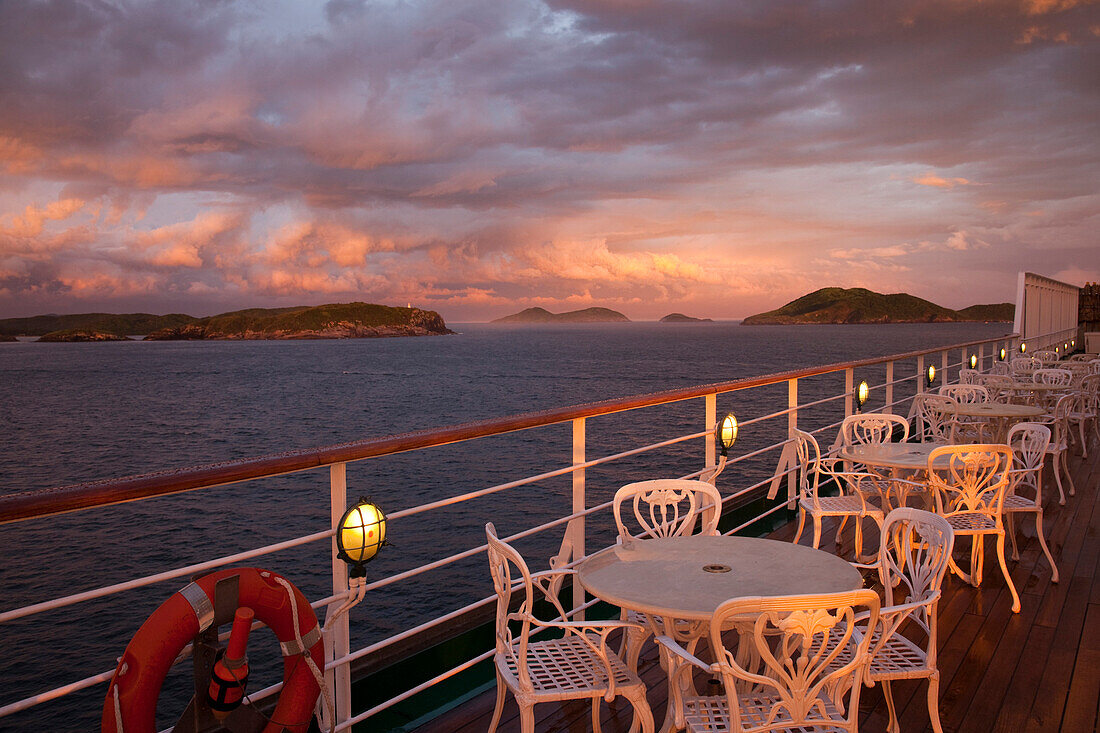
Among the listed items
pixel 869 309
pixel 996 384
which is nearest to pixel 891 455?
pixel 996 384

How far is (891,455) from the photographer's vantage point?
3.43 m

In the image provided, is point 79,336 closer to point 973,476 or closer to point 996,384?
point 996,384

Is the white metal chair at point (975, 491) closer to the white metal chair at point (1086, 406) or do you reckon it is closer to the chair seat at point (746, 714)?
the chair seat at point (746, 714)

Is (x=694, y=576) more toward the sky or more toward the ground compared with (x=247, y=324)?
more toward the ground

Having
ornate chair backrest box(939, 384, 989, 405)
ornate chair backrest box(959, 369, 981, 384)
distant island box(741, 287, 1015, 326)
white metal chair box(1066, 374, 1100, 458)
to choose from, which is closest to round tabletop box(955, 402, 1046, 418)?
ornate chair backrest box(939, 384, 989, 405)

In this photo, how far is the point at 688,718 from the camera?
1.50m

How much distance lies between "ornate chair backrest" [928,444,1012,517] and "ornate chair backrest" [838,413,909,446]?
783 mm

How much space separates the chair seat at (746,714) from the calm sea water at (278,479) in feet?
29.5

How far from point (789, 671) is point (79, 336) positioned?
132236 mm

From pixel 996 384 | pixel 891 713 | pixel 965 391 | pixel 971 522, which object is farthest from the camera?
pixel 996 384

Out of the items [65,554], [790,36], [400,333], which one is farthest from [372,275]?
[790,36]

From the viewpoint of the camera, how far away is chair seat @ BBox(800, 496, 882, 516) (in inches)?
129

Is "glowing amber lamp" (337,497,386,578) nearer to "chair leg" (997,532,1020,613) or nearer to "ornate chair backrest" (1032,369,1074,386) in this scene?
"chair leg" (997,532,1020,613)

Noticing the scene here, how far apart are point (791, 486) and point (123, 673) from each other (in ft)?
12.5
